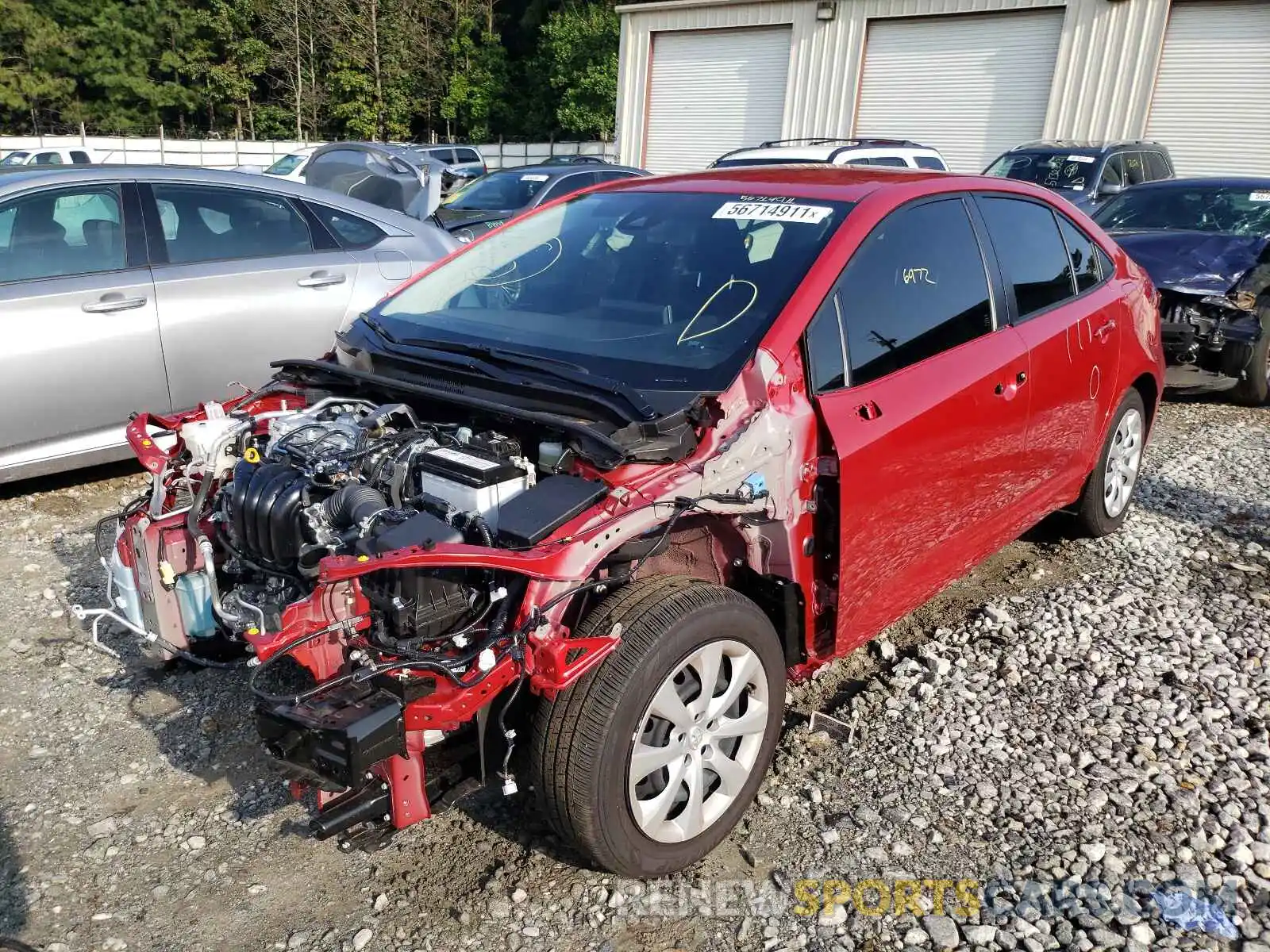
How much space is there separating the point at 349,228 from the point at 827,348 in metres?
3.93

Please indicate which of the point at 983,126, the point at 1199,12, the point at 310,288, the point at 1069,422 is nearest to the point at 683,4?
the point at 983,126

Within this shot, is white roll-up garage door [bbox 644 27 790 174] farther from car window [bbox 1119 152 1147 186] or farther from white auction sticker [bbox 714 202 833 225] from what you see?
white auction sticker [bbox 714 202 833 225]

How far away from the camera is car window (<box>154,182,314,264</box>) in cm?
532

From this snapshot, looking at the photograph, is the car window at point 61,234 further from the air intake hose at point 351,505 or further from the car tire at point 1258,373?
the car tire at point 1258,373

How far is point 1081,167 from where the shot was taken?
484 inches

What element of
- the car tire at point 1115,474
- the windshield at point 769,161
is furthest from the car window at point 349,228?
the windshield at point 769,161

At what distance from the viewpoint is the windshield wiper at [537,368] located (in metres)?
2.77

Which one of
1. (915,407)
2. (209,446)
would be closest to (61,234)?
(209,446)

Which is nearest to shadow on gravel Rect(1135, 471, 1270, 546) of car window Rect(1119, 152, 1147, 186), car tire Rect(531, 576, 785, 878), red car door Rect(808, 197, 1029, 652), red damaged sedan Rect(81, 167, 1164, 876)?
red damaged sedan Rect(81, 167, 1164, 876)

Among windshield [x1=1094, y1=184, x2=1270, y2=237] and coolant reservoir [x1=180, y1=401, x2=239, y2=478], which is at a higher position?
windshield [x1=1094, y1=184, x2=1270, y2=237]

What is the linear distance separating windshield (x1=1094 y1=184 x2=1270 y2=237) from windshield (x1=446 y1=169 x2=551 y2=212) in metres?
5.94

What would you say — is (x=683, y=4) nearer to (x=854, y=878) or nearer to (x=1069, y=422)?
(x=1069, y=422)

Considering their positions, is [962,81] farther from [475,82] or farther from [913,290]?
[475,82]

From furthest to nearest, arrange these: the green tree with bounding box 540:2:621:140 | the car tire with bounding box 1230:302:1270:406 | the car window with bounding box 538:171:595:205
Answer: the green tree with bounding box 540:2:621:140, the car window with bounding box 538:171:595:205, the car tire with bounding box 1230:302:1270:406
